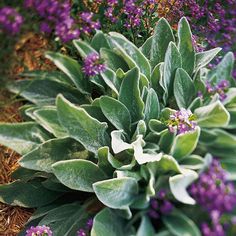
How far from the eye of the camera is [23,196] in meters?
1.82

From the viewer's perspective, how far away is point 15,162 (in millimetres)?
1892

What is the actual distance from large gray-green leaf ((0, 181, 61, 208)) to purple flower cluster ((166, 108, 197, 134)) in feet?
1.91

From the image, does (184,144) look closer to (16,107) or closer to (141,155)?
(141,155)

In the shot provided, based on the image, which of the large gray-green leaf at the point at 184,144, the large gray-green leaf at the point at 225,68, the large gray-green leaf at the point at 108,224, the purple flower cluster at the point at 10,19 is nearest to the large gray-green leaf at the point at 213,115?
the large gray-green leaf at the point at 184,144

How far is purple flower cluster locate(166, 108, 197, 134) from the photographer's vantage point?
1.52 metres

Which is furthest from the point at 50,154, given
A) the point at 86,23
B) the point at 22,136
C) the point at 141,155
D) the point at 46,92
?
the point at 86,23

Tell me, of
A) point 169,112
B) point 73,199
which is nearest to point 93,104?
point 169,112

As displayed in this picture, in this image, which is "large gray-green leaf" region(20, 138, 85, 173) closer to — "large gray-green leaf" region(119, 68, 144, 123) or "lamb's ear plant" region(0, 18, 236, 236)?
"lamb's ear plant" region(0, 18, 236, 236)

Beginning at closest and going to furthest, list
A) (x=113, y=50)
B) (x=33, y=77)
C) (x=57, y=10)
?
(x=57, y=10)
(x=33, y=77)
(x=113, y=50)

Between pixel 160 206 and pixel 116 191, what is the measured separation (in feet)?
0.51

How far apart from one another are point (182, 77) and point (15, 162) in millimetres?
758

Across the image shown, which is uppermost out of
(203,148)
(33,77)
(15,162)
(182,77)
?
(33,77)

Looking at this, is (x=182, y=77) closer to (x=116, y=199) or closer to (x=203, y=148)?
(x=203, y=148)

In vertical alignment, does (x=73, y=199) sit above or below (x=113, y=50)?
below
